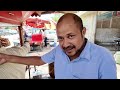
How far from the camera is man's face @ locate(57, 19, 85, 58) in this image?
90 cm

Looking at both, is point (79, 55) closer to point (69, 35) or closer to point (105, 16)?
point (69, 35)

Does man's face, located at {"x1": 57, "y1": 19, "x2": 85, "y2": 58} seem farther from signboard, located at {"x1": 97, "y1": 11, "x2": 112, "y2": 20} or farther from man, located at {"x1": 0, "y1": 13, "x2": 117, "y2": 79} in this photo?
signboard, located at {"x1": 97, "y1": 11, "x2": 112, "y2": 20}

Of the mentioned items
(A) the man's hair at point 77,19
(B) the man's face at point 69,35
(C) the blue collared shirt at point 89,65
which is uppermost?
(A) the man's hair at point 77,19

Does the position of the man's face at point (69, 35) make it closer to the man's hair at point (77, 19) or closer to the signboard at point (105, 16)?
the man's hair at point (77, 19)

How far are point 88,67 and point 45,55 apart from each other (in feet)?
0.88

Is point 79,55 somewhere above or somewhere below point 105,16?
below

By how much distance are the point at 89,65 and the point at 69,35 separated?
0.54ft

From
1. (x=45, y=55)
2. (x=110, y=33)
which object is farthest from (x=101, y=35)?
(x=45, y=55)

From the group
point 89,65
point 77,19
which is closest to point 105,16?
point 77,19

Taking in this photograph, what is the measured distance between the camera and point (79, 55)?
3.13ft

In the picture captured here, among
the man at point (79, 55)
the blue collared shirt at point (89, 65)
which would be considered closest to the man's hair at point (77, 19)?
the man at point (79, 55)

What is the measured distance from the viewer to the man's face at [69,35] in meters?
0.90

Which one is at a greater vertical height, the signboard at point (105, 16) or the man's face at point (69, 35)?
the signboard at point (105, 16)

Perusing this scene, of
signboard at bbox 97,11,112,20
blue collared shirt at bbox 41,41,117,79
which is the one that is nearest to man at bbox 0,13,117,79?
blue collared shirt at bbox 41,41,117,79
